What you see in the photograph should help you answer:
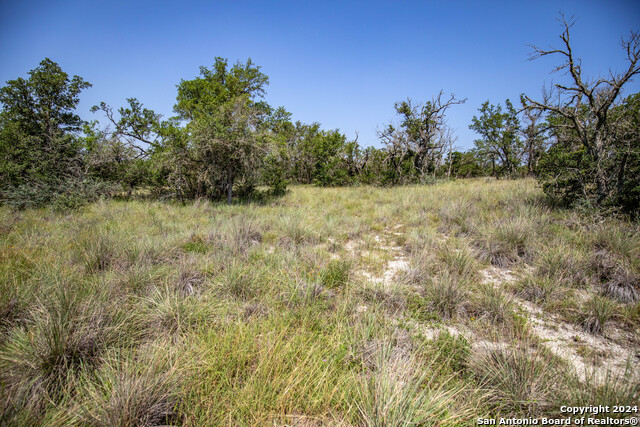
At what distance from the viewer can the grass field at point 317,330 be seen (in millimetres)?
1444

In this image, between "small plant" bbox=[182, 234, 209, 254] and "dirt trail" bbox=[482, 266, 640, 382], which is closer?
"dirt trail" bbox=[482, 266, 640, 382]

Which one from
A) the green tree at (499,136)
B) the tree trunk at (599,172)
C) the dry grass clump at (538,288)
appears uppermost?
the green tree at (499,136)

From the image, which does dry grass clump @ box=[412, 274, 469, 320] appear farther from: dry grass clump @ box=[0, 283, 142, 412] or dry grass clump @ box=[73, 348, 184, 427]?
dry grass clump @ box=[0, 283, 142, 412]

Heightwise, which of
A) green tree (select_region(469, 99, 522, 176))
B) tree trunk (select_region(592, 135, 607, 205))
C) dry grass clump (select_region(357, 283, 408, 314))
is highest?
green tree (select_region(469, 99, 522, 176))

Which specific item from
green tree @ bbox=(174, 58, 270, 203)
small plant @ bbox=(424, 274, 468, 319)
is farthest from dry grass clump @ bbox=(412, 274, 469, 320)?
green tree @ bbox=(174, 58, 270, 203)

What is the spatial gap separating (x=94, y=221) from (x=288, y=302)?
7.21m

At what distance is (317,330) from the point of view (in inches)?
91.0

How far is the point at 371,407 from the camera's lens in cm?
139

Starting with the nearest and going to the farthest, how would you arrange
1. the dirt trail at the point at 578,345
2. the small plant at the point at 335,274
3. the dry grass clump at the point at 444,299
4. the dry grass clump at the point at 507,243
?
the dirt trail at the point at 578,345, the dry grass clump at the point at 444,299, the small plant at the point at 335,274, the dry grass clump at the point at 507,243

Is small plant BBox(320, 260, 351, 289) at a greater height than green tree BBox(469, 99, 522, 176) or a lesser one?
lesser

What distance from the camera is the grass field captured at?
1.44m

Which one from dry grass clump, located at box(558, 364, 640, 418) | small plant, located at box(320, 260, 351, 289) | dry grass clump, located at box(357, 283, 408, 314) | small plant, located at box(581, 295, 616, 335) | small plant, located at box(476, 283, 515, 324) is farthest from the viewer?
small plant, located at box(320, 260, 351, 289)

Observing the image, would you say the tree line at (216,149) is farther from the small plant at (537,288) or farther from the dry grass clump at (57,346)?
the dry grass clump at (57,346)

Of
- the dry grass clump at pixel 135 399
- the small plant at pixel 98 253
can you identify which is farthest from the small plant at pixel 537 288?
the small plant at pixel 98 253
